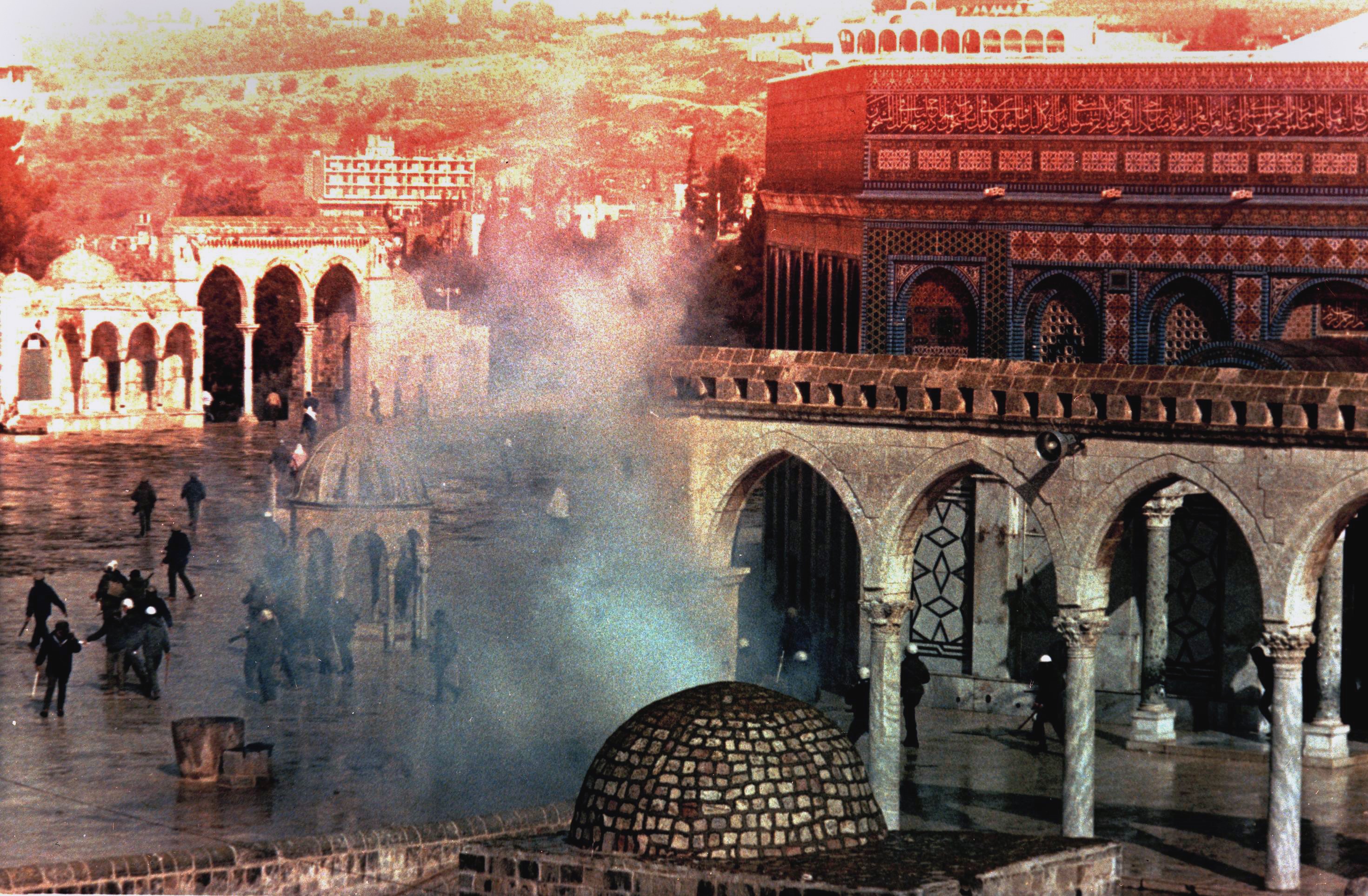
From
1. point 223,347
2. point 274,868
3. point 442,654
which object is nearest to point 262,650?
point 442,654

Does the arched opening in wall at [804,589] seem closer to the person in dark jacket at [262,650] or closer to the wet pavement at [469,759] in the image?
the wet pavement at [469,759]

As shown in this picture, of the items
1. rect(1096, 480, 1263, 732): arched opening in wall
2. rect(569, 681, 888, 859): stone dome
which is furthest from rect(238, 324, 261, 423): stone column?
rect(569, 681, 888, 859): stone dome

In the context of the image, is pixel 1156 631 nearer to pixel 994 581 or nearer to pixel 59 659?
pixel 994 581

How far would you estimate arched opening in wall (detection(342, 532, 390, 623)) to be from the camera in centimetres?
2577

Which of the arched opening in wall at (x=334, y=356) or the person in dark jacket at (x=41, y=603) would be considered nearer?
the person in dark jacket at (x=41, y=603)

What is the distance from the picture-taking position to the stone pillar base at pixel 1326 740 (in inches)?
827

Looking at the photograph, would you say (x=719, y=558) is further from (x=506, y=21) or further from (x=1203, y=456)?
(x=506, y=21)

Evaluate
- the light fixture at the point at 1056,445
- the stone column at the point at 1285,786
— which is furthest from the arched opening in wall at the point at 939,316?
the stone column at the point at 1285,786

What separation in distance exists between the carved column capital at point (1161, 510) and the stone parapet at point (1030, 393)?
333cm

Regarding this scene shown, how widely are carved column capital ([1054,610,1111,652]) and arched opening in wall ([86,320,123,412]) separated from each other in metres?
36.2

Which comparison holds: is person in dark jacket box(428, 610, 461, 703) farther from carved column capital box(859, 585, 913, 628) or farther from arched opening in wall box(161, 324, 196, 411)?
arched opening in wall box(161, 324, 196, 411)

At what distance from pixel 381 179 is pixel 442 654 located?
268ft

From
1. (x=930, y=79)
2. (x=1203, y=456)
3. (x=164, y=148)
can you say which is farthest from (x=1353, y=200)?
(x=164, y=148)

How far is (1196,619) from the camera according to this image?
74.0ft
